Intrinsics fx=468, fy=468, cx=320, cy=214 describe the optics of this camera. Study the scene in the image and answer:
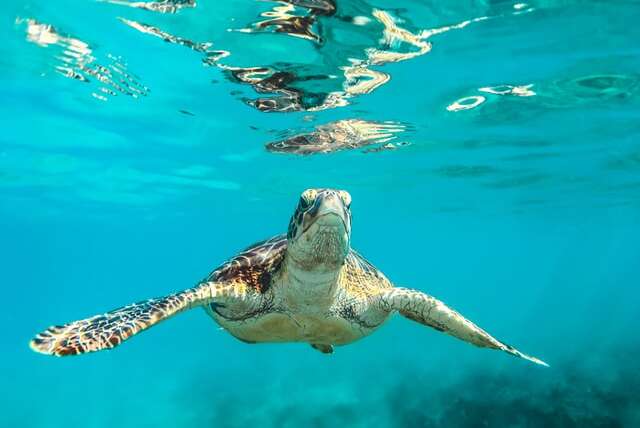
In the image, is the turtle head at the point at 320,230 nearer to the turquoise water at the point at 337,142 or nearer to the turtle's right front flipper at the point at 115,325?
the turtle's right front flipper at the point at 115,325

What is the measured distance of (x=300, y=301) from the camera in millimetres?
5176

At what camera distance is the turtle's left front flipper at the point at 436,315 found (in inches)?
187

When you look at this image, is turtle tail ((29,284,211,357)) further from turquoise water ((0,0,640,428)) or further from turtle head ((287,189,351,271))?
turquoise water ((0,0,640,428))

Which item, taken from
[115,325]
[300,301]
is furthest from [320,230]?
[115,325]

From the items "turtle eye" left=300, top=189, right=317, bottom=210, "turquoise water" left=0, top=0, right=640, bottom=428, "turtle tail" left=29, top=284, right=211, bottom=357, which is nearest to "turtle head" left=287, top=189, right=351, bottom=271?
"turtle eye" left=300, top=189, right=317, bottom=210

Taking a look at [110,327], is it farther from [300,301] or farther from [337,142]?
[337,142]

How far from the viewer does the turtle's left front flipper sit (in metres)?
4.75

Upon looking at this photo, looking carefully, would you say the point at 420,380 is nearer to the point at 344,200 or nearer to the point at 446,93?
the point at 446,93

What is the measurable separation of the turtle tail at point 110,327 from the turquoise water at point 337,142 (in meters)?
5.03

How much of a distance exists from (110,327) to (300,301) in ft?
6.40

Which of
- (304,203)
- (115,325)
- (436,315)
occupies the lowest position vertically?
(436,315)

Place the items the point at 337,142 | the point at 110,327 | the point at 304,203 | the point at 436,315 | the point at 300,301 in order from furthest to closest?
1. the point at 337,142
2. the point at 300,301
3. the point at 436,315
4. the point at 304,203
5. the point at 110,327

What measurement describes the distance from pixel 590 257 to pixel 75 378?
271 feet

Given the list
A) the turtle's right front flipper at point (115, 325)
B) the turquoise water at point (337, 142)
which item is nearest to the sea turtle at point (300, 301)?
the turtle's right front flipper at point (115, 325)
